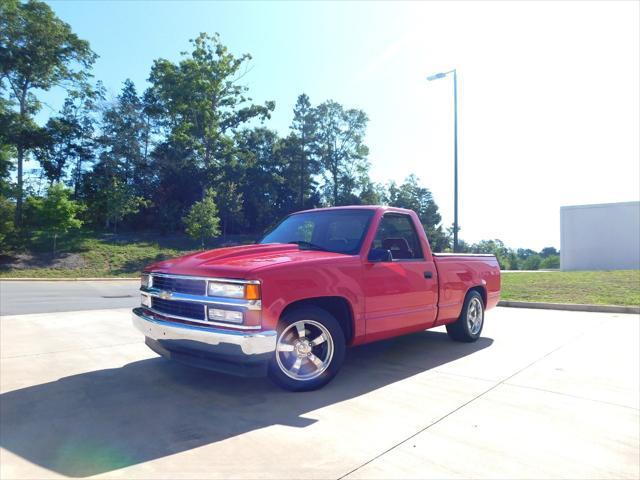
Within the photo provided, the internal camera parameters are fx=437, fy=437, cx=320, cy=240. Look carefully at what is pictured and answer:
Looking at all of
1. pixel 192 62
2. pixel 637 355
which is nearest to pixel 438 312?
pixel 637 355

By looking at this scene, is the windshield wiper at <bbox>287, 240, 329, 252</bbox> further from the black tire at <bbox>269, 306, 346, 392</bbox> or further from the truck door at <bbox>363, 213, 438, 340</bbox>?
the black tire at <bbox>269, 306, 346, 392</bbox>

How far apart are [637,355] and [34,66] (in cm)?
3764

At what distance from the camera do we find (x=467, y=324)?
6293mm

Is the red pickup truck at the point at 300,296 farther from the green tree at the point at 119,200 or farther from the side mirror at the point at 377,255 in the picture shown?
the green tree at the point at 119,200

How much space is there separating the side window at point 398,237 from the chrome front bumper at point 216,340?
1929mm

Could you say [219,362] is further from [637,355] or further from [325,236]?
[637,355]

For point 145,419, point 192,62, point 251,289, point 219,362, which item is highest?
point 192,62

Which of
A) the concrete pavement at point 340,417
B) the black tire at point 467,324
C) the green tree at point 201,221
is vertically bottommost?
the concrete pavement at point 340,417

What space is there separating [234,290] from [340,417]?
1.35m

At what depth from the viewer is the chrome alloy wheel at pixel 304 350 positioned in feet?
13.1

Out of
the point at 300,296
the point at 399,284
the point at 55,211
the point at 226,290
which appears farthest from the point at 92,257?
the point at 300,296

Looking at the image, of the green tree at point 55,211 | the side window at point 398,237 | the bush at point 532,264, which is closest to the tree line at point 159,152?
the green tree at point 55,211

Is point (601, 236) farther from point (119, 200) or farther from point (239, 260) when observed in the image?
point (119, 200)

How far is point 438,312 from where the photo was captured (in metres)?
5.61
